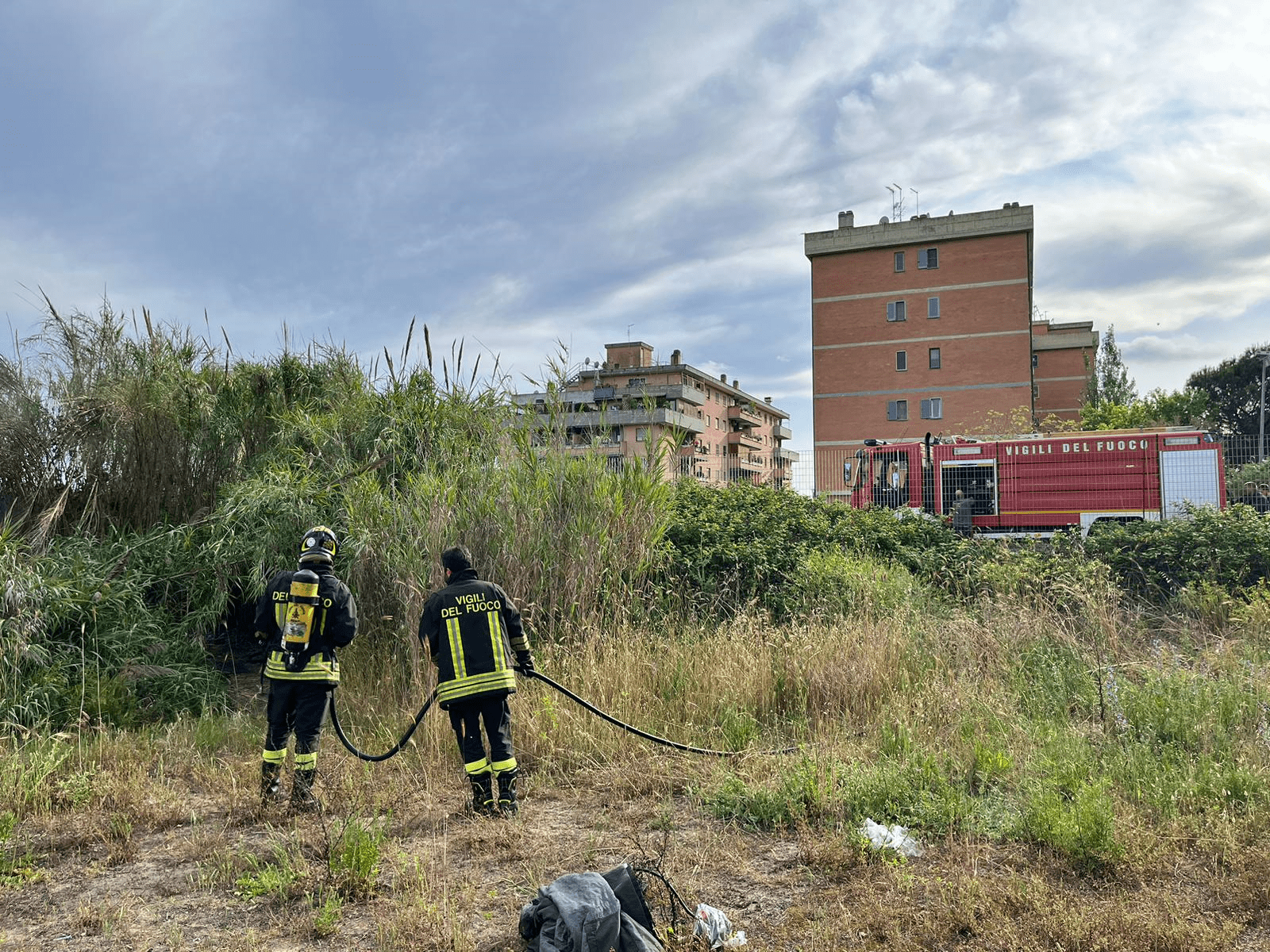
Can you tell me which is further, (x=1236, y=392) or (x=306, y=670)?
(x=1236, y=392)

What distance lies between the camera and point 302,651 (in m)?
5.71

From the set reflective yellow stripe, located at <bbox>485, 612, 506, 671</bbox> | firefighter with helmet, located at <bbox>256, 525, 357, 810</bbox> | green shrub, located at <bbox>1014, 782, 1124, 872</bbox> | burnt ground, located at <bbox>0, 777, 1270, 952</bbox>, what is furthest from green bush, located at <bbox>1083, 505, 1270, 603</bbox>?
firefighter with helmet, located at <bbox>256, 525, 357, 810</bbox>

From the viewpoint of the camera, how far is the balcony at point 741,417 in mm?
87688

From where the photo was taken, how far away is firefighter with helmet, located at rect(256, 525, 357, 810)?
567 cm

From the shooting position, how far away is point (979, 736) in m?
5.65

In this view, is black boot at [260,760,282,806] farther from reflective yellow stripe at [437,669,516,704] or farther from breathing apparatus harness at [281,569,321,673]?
reflective yellow stripe at [437,669,516,704]

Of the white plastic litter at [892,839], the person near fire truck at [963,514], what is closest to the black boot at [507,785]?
the white plastic litter at [892,839]

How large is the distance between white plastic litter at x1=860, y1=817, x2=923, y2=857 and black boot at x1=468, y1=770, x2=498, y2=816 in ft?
7.23

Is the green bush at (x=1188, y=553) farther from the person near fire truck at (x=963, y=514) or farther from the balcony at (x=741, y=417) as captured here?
the balcony at (x=741, y=417)

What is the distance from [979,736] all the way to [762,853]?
1.98m

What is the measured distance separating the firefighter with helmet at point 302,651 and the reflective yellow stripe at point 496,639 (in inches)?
38.0

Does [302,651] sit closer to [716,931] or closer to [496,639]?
[496,639]

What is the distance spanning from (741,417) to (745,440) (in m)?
3.36

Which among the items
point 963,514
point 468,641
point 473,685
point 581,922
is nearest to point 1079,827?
point 581,922
